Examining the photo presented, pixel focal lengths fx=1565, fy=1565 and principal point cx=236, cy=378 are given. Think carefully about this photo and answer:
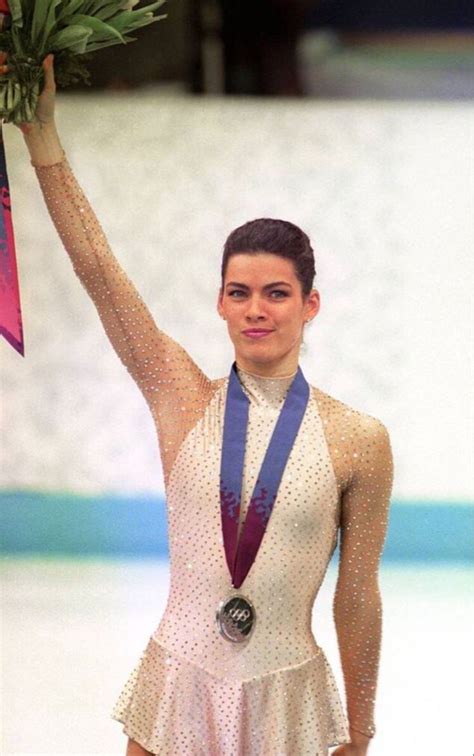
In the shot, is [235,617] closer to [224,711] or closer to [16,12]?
[224,711]

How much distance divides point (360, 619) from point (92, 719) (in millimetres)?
1269

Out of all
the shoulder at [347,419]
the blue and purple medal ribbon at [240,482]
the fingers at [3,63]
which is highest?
the fingers at [3,63]

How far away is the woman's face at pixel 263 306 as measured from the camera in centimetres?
252

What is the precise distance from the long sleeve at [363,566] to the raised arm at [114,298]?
0.93 ft

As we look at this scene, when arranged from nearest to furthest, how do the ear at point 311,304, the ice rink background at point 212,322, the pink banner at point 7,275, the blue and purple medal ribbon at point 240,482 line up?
the blue and purple medal ribbon at point 240,482
the ear at point 311,304
the pink banner at point 7,275
the ice rink background at point 212,322

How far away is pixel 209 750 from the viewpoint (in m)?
2.53

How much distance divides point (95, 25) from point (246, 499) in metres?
0.81

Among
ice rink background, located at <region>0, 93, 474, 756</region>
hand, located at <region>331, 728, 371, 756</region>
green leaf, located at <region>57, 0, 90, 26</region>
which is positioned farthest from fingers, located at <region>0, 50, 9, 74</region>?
ice rink background, located at <region>0, 93, 474, 756</region>

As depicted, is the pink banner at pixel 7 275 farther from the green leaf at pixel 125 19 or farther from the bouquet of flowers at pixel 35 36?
the green leaf at pixel 125 19

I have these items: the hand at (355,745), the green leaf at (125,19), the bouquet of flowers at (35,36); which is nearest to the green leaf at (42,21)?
the bouquet of flowers at (35,36)

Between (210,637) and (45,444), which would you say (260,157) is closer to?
(45,444)

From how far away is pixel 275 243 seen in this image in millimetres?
2531

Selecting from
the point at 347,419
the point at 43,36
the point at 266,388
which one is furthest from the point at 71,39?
the point at 347,419

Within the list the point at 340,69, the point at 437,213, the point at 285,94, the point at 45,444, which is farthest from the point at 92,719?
the point at 340,69
